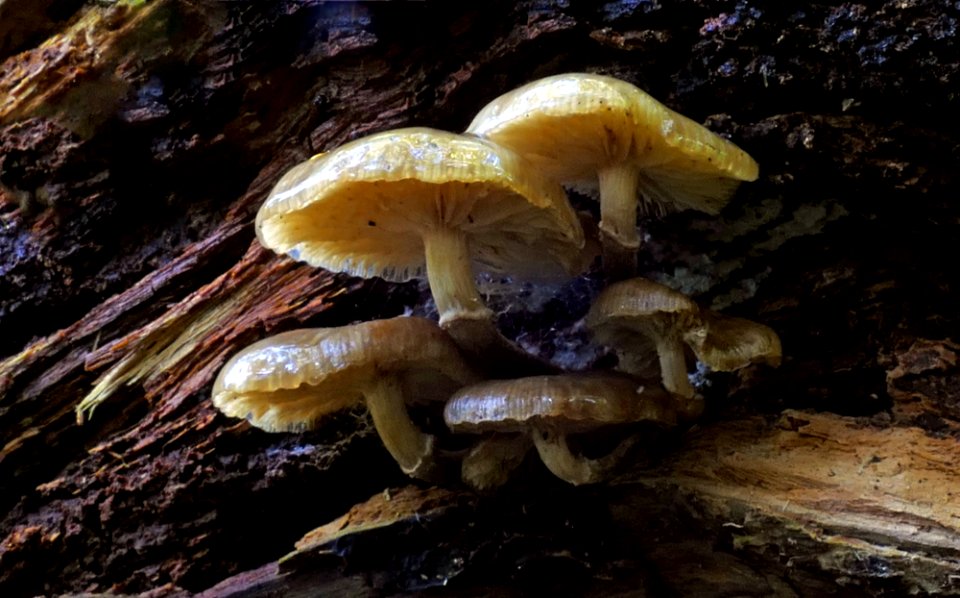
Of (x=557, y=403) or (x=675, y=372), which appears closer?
(x=557, y=403)

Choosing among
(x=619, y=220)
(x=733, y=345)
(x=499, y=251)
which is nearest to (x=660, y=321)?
(x=733, y=345)

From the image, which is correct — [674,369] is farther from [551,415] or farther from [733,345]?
[551,415]

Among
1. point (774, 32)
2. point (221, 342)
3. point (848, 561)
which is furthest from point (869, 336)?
point (221, 342)

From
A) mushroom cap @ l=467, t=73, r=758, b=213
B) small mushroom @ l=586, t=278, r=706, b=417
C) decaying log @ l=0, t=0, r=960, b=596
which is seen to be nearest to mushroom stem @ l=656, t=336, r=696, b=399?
small mushroom @ l=586, t=278, r=706, b=417

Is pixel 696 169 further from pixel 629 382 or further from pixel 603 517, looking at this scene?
pixel 603 517

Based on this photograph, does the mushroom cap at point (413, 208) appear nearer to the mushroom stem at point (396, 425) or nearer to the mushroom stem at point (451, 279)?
the mushroom stem at point (451, 279)

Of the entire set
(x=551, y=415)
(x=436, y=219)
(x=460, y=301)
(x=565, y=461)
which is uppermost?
(x=436, y=219)

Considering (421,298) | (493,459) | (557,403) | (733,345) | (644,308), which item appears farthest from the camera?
(421,298)
